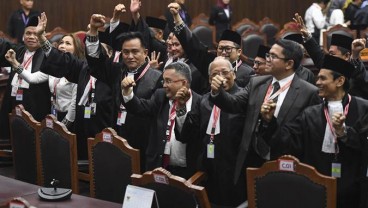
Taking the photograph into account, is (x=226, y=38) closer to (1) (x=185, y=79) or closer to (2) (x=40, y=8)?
(1) (x=185, y=79)

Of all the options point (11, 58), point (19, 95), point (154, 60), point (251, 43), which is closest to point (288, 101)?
point (154, 60)

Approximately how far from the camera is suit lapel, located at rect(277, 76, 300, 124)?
4121 millimetres

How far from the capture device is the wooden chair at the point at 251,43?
10.1 metres

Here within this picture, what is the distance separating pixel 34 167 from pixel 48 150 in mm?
319

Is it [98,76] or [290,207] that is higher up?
[98,76]

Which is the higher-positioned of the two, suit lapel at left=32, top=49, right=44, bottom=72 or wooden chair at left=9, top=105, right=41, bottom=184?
suit lapel at left=32, top=49, right=44, bottom=72

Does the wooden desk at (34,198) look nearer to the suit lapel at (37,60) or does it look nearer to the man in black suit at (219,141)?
the man in black suit at (219,141)

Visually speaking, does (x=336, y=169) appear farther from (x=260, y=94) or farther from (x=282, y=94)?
(x=260, y=94)

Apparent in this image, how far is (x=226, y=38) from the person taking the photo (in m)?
5.69

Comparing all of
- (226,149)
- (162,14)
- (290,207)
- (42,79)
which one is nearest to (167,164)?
(226,149)

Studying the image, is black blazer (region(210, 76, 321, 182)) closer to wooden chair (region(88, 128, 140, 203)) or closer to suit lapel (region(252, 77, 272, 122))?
suit lapel (region(252, 77, 272, 122))

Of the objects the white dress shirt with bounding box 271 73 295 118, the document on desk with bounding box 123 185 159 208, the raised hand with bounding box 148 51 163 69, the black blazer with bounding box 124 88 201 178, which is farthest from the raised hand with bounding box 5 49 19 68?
the document on desk with bounding box 123 185 159 208

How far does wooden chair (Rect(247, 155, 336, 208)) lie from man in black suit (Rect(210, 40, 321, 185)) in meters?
0.53

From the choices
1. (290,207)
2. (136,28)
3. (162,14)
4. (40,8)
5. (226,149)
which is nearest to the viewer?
(290,207)
